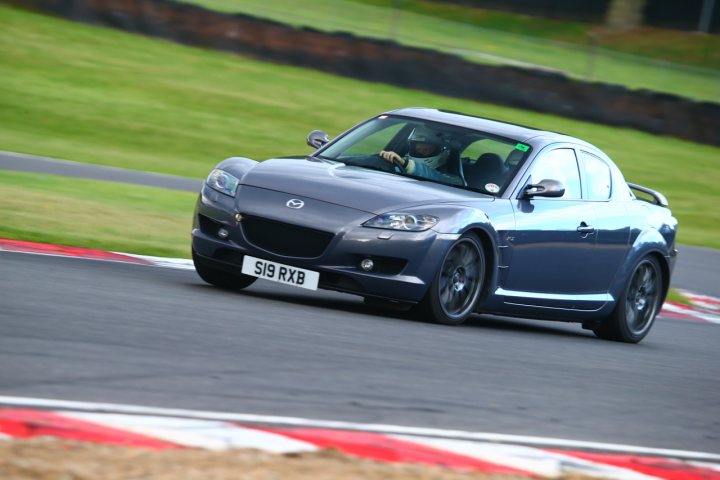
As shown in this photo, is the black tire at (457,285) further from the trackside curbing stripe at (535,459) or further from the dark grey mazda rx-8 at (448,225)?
the trackside curbing stripe at (535,459)

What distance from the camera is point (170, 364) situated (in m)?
6.07

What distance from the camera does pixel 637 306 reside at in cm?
1107

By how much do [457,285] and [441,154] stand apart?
112 cm

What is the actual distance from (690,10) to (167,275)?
42.6 m

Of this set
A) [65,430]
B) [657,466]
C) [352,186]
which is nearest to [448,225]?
[352,186]

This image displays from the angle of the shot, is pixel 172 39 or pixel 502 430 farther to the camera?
pixel 172 39

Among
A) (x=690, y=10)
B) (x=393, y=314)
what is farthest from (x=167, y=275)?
(x=690, y=10)

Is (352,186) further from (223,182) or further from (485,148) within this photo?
(485,148)

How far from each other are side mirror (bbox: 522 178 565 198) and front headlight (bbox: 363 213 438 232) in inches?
46.3

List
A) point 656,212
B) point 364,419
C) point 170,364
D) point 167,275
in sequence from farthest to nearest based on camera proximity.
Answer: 1. point 656,212
2. point 167,275
3. point 170,364
4. point 364,419

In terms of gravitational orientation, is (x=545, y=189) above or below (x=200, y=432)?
above

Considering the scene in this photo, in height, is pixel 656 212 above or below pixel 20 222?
above

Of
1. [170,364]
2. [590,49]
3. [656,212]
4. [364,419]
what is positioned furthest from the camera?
[590,49]

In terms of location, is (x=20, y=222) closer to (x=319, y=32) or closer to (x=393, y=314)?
(x=393, y=314)
